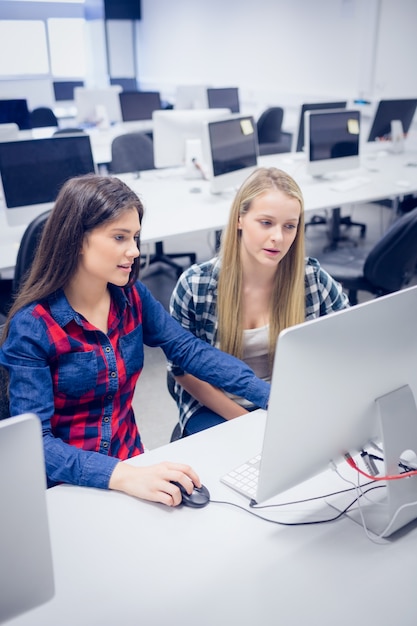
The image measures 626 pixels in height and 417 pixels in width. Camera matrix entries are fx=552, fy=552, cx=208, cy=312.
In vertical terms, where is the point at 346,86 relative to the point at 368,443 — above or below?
above

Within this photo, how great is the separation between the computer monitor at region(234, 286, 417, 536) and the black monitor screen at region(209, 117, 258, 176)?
2309 millimetres

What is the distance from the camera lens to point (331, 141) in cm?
361

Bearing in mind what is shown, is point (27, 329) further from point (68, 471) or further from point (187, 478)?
point (187, 478)

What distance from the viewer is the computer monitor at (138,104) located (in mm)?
5305

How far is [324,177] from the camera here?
3.84m

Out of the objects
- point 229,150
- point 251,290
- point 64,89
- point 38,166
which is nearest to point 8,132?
point 38,166

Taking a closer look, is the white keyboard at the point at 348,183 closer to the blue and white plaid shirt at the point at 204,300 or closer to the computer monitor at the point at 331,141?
the computer monitor at the point at 331,141

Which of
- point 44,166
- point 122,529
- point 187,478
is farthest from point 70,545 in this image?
point 44,166

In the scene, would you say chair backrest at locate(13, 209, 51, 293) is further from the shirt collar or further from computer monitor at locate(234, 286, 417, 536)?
computer monitor at locate(234, 286, 417, 536)

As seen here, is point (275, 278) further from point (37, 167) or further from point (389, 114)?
point (389, 114)

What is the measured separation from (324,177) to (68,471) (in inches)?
128

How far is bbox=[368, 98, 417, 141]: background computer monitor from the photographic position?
165 inches

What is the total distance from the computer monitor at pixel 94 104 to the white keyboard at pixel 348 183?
275 centimetres

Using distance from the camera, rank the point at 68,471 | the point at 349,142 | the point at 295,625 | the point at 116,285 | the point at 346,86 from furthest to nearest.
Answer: the point at 346,86, the point at 349,142, the point at 116,285, the point at 68,471, the point at 295,625
